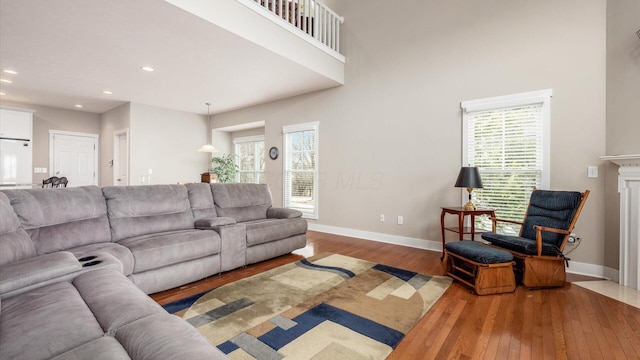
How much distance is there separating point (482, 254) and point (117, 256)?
3059 millimetres

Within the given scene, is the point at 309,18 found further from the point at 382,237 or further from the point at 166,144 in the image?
the point at 166,144

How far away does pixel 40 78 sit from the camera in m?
4.69

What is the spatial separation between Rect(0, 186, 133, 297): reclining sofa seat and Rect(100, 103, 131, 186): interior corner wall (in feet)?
14.5

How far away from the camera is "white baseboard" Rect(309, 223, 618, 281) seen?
3039 mm

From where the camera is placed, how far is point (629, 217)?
9.00 feet

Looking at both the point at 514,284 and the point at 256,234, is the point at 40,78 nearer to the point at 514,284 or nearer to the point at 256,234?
the point at 256,234

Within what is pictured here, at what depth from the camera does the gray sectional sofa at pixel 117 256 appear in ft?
3.45

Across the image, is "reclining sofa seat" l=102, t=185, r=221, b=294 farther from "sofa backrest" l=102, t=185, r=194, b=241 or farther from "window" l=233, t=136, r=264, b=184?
"window" l=233, t=136, r=264, b=184

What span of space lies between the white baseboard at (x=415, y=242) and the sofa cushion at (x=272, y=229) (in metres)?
1.33

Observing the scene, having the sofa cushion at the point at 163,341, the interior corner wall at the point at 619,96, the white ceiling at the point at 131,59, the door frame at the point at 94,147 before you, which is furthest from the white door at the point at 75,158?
the interior corner wall at the point at 619,96

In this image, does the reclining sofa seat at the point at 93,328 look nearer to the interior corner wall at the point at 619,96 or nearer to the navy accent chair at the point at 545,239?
the navy accent chair at the point at 545,239

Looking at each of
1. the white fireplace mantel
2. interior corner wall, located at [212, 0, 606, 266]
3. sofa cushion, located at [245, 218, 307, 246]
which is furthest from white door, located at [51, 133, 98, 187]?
the white fireplace mantel

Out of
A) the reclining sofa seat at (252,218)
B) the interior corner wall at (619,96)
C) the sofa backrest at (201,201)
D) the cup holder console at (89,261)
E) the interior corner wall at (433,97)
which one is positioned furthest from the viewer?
the sofa backrest at (201,201)

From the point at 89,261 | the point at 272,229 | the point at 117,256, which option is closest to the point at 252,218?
the point at 272,229
